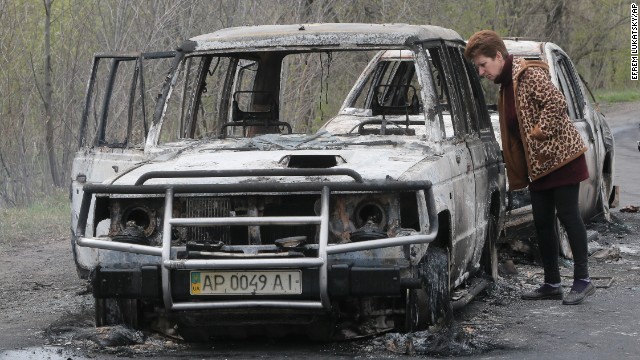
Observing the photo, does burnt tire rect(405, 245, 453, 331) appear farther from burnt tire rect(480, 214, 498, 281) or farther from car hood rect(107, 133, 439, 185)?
burnt tire rect(480, 214, 498, 281)

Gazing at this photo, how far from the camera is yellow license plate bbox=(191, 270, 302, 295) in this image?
620 centimetres

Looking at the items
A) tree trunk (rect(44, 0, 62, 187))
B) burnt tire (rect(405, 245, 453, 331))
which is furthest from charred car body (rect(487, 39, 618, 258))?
tree trunk (rect(44, 0, 62, 187))

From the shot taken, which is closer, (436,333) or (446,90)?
(436,333)

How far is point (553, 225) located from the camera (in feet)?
28.1

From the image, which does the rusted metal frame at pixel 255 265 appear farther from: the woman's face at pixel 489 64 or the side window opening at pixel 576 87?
the side window opening at pixel 576 87

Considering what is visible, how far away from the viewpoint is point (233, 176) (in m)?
6.40

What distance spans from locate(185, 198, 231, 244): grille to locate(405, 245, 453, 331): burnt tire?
995 mm

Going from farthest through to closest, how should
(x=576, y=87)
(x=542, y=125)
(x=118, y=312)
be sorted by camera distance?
1. (x=576, y=87)
2. (x=542, y=125)
3. (x=118, y=312)

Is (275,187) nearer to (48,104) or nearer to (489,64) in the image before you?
(489,64)

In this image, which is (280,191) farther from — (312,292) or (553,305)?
(553,305)

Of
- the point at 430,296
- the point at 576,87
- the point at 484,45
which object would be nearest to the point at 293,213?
the point at 430,296

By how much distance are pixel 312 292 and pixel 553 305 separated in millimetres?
2670

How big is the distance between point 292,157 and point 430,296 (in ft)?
3.49

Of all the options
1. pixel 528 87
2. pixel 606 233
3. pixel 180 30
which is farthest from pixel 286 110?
pixel 528 87
